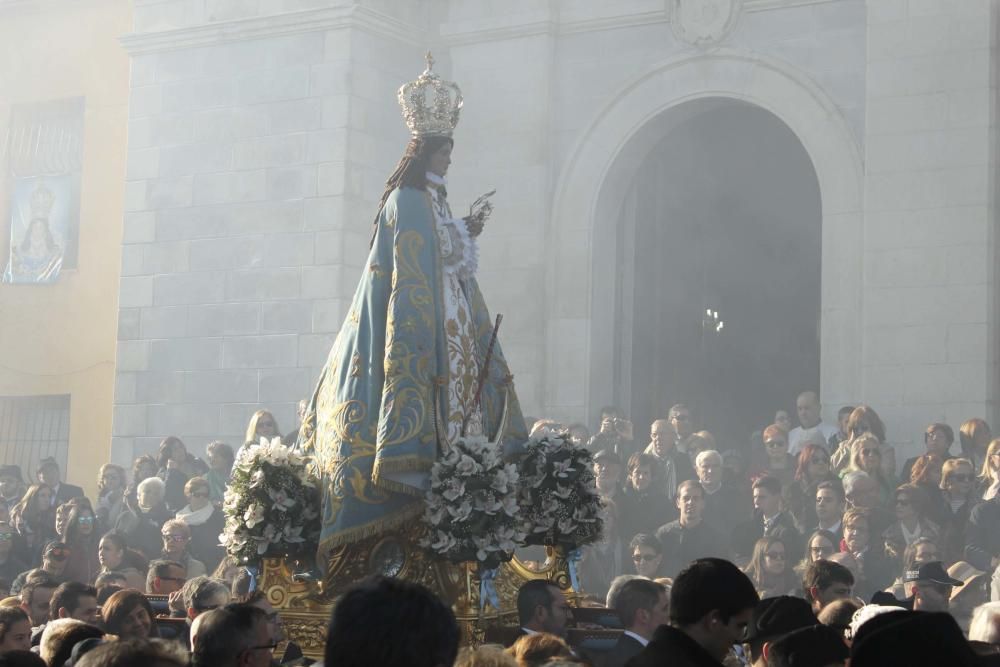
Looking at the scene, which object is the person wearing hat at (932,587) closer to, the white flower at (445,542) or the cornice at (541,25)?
the white flower at (445,542)

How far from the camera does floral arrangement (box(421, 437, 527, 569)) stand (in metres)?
7.10

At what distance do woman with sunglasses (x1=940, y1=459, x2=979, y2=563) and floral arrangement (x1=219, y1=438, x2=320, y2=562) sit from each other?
189 inches

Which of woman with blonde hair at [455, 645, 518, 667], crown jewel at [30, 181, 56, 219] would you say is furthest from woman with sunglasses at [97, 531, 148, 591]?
crown jewel at [30, 181, 56, 219]

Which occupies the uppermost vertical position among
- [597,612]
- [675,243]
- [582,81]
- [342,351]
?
[582,81]

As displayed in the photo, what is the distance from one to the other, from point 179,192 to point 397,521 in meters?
9.64

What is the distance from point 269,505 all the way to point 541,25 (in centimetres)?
911

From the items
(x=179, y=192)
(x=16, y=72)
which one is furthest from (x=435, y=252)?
(x=16, y=72)

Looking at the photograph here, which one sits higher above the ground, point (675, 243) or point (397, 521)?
point (675, 243)

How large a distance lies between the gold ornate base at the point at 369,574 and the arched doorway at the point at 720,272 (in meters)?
8.34

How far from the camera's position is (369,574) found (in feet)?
24.2

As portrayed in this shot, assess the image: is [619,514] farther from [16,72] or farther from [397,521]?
[16,72]

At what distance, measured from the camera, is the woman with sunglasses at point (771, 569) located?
33.7 ft

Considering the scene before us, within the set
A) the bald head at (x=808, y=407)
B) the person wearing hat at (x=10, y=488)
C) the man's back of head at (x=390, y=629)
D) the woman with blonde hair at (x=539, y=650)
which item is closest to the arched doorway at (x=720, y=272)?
the bald head at (x=808, y=407)

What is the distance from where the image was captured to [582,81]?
1562 centimetres
